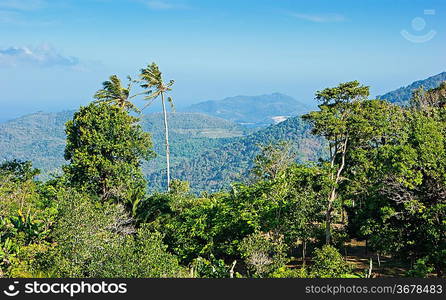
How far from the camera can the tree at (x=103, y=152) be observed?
2600 cm

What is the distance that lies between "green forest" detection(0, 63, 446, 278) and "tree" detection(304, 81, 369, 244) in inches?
3.1

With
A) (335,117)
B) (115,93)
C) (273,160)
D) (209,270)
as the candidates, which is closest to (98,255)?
(209,270)

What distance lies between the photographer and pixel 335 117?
21.6m

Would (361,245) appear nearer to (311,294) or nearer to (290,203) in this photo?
(290,203)

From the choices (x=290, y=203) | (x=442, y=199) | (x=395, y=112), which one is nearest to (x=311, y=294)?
(x=442, y=199)

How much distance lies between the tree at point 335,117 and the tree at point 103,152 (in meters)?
12.5

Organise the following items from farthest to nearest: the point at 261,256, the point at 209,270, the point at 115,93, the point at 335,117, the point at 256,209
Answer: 1. the point at 115,93
2. the point at 256,209
3. the point at 335,117
4. the point at 209,270
5. the point at 261,256

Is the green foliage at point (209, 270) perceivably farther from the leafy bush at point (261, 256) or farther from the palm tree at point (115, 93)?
the palm tree at point (115, 93)

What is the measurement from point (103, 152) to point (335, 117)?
1516cm

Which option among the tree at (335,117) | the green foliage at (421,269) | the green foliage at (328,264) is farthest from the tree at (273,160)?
the green foliage at (421,269)

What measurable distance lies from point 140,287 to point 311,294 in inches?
118

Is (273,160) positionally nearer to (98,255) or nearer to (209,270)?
(209,270)

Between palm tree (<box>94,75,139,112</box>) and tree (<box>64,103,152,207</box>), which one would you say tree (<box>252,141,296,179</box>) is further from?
palm tree (<box>94,75,139,112</box>)

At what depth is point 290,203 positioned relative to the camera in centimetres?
2109
